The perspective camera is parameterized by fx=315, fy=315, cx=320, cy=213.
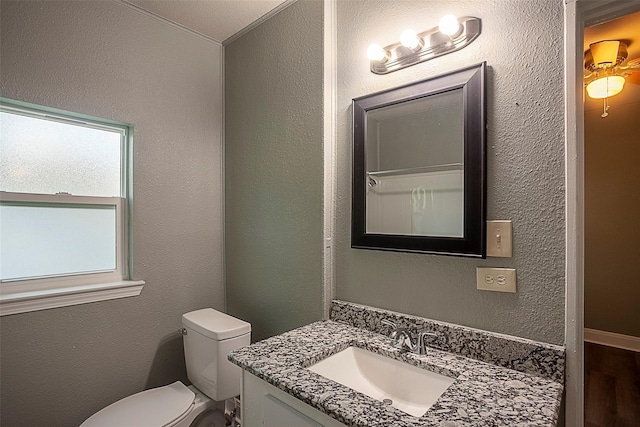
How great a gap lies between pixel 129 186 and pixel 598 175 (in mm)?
4119

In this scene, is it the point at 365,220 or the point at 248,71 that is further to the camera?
the point at 248,71

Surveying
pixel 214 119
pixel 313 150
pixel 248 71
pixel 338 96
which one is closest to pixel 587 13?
pixel 338 96

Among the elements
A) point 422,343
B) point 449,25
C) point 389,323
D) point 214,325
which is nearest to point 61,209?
point 214,325

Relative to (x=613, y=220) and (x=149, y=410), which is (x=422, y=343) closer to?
(x=149, y=410)

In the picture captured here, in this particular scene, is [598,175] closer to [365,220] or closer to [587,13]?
[587,13]

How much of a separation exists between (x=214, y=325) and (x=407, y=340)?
0.99 m

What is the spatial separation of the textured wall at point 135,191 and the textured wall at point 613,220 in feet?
11.9

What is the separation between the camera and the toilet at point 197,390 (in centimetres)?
139

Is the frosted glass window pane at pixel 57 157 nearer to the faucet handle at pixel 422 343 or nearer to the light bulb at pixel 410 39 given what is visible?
the light bulb at pixel 410 39

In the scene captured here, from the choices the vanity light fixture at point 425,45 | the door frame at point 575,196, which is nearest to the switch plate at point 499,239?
the door frame at point 575,196

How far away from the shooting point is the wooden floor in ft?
6.28

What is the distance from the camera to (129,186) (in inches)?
68.4

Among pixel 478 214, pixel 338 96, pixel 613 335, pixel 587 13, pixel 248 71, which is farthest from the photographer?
pixel 613 335

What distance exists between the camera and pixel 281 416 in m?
0.98
